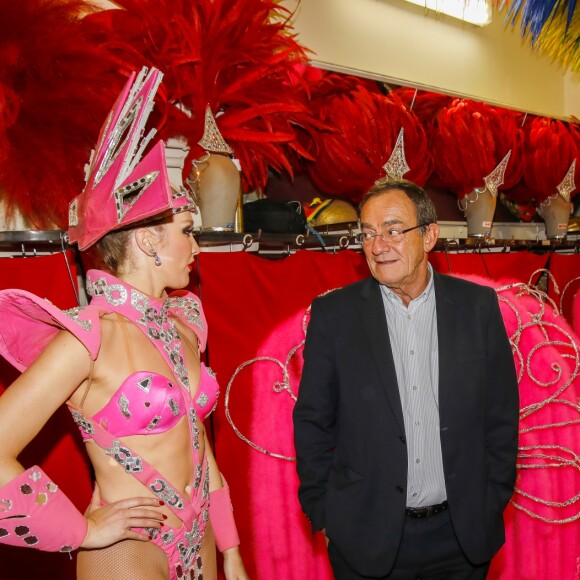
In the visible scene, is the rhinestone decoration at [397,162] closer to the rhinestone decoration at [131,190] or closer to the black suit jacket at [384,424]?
the black suit jacket at [384,424]

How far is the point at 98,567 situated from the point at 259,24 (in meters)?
1.90

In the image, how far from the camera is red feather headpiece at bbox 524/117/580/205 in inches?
146

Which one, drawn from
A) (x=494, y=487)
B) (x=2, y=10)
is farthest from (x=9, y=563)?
(x=2, y=10)

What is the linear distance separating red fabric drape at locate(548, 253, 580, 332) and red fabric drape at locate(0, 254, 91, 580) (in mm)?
2728

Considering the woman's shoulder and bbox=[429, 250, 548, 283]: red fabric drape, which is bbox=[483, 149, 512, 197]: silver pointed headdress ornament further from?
the woman's shoulder

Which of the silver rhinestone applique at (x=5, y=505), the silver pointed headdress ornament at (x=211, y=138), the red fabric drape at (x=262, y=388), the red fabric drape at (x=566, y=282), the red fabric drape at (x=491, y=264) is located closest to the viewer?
the silver rhinestone applique at (x=5, y=505)

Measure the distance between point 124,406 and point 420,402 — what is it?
0.80 m

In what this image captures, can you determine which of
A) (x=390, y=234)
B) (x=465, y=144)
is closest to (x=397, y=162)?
(x=465, y=144)

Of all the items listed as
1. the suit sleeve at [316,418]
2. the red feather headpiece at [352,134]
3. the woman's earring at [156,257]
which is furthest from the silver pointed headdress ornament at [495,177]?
the woman's earring at [156,257]

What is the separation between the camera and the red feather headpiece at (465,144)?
322 centimetres

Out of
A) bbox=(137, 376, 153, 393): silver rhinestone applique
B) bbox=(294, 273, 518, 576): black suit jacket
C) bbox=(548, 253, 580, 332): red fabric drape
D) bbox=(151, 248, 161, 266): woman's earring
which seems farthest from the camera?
bbox=(548, 253, 580, 332): red fabric drape

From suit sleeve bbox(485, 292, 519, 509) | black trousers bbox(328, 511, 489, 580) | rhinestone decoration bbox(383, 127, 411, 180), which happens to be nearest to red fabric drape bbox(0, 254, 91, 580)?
black trousers bbox(328, 511, 489, 580)

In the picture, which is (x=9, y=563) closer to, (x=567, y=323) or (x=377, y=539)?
(x=377, y=539)

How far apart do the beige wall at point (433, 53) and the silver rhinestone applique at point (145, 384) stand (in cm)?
216
